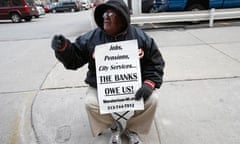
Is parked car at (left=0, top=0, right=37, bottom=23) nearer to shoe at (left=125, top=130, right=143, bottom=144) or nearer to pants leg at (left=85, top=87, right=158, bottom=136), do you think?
pants leg at (left=85, top=87, right=158, bottom=136)

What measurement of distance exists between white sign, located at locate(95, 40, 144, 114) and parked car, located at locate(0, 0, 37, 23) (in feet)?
55.8

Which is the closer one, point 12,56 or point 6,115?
point 6,115

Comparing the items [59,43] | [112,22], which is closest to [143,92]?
[112,22]

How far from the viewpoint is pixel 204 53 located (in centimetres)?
521

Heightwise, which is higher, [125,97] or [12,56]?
[125,97]

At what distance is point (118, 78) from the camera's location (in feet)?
6.54

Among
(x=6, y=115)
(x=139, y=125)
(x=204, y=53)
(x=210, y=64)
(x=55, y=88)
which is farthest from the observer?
(x=204, y=53)

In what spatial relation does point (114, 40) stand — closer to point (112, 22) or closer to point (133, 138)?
point (112, 22)

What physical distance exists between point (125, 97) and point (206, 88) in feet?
6.13

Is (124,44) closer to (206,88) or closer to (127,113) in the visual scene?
(127,113)

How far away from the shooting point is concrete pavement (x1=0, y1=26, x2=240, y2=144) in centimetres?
241

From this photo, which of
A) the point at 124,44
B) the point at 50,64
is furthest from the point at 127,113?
the point at 50,64

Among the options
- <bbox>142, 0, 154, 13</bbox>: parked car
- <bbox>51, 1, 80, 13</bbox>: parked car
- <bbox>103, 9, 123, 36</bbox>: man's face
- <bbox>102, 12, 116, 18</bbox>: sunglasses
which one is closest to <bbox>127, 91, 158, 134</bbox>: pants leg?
<bbox>103, 9, 123, 36</bbox>: man's face

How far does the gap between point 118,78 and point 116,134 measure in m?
0.61
